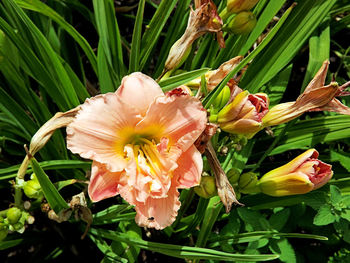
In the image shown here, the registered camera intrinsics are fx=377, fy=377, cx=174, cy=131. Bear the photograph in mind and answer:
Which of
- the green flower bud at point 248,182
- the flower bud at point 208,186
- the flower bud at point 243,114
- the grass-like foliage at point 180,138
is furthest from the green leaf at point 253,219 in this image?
the flower bud at point 243,114

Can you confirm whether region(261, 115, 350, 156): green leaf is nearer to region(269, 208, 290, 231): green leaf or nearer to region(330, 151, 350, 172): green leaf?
region(330, 151, 350, 172): green leaf

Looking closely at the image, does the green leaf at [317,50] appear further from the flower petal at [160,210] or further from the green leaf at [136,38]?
the flower petal at [160,210]

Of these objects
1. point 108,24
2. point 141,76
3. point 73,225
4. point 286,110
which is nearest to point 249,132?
point 286,110

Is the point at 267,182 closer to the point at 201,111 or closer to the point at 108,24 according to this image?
the point at 201,111

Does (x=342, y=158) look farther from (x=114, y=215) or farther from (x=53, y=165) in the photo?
(x=53, y=165)

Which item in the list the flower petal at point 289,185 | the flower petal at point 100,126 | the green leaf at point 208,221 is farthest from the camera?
the green leaf at point 208,221

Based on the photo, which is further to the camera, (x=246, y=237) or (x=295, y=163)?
(x=246, y=237)

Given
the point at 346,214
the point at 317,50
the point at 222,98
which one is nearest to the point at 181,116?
the point at 222,98
